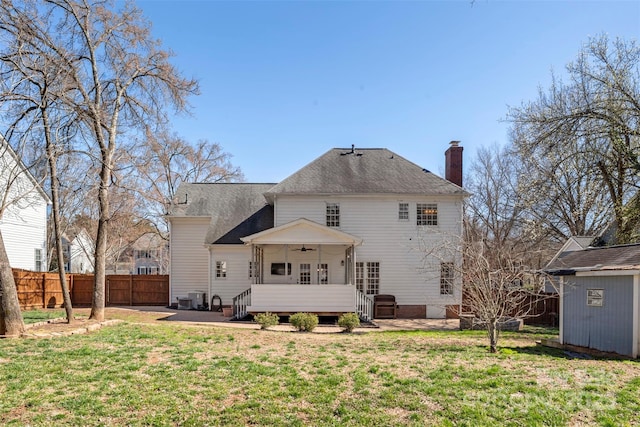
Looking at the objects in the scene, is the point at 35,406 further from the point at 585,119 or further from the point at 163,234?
the point at 163,234

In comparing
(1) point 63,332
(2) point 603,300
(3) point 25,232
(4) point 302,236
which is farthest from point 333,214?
(3) point 25,232

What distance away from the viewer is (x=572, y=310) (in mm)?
12906

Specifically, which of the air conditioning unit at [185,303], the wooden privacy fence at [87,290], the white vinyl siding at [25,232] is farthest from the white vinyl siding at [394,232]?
the white vinyl siding at [25,232]

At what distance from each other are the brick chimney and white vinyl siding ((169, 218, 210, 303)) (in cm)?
1328

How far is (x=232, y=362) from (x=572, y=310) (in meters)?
10.9

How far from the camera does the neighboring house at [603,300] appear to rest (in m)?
10.7

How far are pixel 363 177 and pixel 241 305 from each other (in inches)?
335

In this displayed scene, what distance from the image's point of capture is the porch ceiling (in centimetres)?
1741

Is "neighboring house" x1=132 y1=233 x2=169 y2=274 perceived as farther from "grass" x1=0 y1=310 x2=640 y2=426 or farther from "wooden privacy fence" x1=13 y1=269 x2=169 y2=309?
"grass" x1=0 y1=310 x2=640 y2=426

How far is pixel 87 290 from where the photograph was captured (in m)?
22.1

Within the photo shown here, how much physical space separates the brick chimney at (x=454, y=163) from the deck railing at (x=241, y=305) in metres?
12.2

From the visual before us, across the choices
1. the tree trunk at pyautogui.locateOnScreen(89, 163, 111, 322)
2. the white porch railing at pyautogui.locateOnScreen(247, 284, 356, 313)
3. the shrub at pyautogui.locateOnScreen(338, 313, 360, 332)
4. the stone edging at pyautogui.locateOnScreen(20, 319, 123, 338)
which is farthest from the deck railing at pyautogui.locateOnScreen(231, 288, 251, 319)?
the stone edging at pyautogui.locateOnScreen(20, 319, 123, 338)

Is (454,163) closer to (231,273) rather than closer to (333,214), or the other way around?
(333,214)

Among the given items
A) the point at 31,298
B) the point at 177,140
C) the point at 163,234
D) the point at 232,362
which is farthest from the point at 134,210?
the point at 232,362
